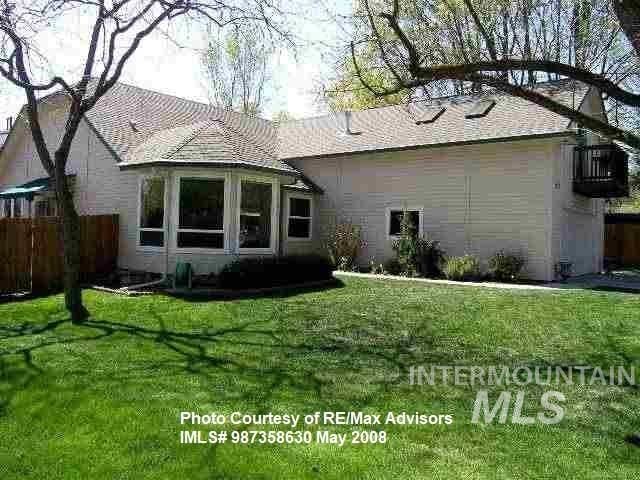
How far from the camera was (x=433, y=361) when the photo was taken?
22.1ft

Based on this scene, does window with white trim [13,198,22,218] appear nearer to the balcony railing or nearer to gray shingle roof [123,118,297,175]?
gray shingle roof [123,118,297,175]

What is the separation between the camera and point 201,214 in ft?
47.2

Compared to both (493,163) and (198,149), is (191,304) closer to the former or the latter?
(198,149)

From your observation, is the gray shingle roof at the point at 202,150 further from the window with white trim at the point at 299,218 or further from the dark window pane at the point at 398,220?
the dark window pane at the point at 398,220

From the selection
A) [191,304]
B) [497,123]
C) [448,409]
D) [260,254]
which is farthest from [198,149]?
[448,409]

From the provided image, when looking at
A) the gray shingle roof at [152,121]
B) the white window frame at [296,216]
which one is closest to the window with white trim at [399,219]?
the white window frame at [296,216]

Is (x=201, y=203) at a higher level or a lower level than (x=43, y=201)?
lower

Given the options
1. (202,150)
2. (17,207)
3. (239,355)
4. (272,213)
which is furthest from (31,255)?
(17,207)

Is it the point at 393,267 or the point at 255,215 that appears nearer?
the point at 255,215

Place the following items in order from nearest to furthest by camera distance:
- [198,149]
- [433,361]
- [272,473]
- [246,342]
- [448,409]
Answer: [272,473]
[448,409]
[433,361]
[246,342]
[198,149]

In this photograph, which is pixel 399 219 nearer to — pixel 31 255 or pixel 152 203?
pixel 152 203

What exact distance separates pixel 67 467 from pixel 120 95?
18586 millimetres

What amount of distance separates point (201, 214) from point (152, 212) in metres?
1.70

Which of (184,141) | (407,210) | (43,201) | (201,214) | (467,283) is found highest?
(184,141)
